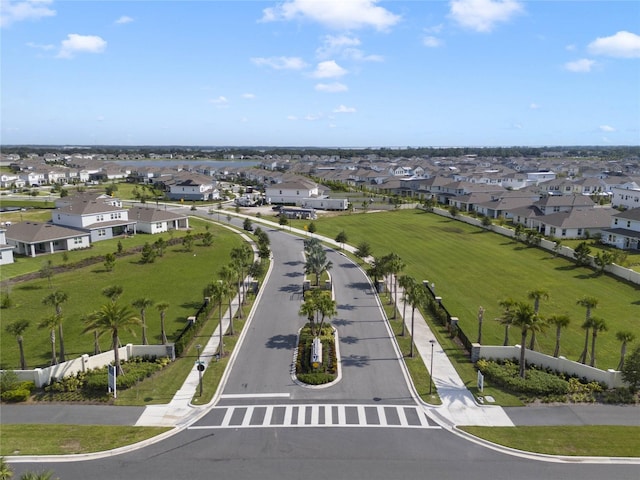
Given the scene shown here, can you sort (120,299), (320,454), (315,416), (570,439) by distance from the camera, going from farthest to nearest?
(120,299) → (315,416) → (570,439) → (320,454)

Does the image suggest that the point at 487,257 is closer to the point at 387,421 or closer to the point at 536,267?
the point at 536,267

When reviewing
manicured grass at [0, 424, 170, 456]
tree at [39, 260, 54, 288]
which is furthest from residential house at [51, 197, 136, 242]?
manicured grass at [0, 424, 170, 456]

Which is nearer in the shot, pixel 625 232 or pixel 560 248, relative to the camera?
pixel 560 248

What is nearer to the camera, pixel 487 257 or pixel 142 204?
pixel 487 257

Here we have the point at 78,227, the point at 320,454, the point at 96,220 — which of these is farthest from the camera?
the point at 96,220

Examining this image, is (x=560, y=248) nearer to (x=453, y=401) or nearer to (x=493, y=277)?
(x=493, y=277)

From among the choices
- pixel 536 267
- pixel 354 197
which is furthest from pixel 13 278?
pixel 354 197

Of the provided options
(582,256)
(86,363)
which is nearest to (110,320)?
(86,363)
